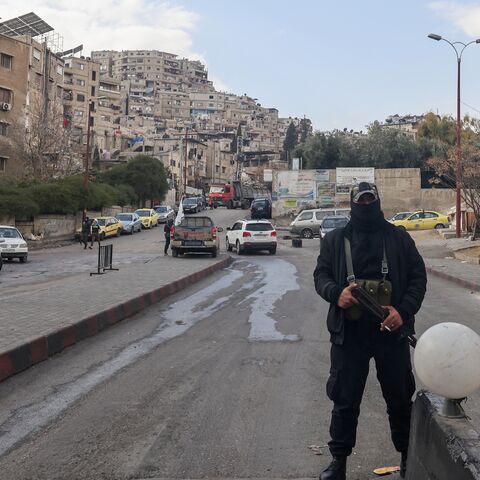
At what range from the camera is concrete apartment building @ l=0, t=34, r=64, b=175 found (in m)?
56.2

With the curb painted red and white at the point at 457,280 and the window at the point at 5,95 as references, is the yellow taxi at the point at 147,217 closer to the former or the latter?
the window at the point at 5,95

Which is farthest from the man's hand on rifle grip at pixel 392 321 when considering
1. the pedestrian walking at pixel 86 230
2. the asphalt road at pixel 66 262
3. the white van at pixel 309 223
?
the white van at pixel 309 223

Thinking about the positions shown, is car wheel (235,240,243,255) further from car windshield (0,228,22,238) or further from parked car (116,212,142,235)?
parked car (116,212,142,235)

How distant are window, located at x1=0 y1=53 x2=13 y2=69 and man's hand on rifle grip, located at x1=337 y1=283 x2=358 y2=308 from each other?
61.9 metres

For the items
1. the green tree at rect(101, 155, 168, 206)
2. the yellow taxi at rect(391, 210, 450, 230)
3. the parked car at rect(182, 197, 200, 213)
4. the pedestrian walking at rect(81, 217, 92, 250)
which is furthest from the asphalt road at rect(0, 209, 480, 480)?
the green tree at rect(101, 155, 168, 206)

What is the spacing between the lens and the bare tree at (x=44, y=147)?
52.3m

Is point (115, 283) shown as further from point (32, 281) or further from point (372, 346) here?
point (372, 346)

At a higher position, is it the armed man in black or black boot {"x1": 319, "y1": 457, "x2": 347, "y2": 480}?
the armed man in black

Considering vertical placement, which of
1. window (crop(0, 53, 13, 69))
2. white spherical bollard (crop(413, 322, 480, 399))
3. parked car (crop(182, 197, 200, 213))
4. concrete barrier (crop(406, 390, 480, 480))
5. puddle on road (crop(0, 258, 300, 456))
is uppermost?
window (crop(0, 53, 13, 69))

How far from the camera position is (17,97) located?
6059 cm

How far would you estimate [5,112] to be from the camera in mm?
58500

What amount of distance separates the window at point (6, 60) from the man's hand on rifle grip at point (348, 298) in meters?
61.9

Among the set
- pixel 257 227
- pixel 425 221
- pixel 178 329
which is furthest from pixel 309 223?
pixel 178 329

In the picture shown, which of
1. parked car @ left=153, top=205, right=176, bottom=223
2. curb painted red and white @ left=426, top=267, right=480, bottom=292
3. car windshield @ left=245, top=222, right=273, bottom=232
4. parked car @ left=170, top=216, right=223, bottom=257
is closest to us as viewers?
curb painted red and white @ left=426, top=267, right=480, bottom=292
